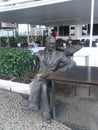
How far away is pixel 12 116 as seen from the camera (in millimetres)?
3357

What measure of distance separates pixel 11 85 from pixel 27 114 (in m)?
1.46

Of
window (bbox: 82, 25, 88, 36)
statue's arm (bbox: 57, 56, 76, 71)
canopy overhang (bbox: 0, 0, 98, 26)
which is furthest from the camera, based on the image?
window (bbox: 82, 25, 88, 36)

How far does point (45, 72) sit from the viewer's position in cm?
348

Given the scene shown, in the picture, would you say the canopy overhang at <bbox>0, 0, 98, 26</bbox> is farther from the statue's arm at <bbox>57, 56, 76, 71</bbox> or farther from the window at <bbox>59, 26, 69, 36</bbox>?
the window at <bbox>59, 26, 69, 36</bbox>

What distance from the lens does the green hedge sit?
4535mm

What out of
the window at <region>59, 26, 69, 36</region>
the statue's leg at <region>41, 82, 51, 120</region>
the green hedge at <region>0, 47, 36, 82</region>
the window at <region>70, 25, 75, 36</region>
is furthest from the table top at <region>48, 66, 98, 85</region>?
the window at <region>59, 26, 69, 36</region>

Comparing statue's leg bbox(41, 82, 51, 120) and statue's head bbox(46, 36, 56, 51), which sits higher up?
statue's head bbox(46, 36, 56, 51)

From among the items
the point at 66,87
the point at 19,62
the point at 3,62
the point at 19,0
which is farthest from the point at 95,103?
the point at 19,0

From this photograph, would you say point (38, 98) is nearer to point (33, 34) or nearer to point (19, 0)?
point (19, 0)

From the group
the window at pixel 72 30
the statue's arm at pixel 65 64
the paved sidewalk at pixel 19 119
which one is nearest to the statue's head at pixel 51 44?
the statue's arm at pixel 65 64

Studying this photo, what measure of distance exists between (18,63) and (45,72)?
51.2 inches

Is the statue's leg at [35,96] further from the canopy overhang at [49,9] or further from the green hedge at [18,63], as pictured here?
the canopy overhang at [49,9]

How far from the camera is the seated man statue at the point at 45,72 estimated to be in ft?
10.2

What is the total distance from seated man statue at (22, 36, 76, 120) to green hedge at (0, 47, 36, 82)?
3.40 feet
